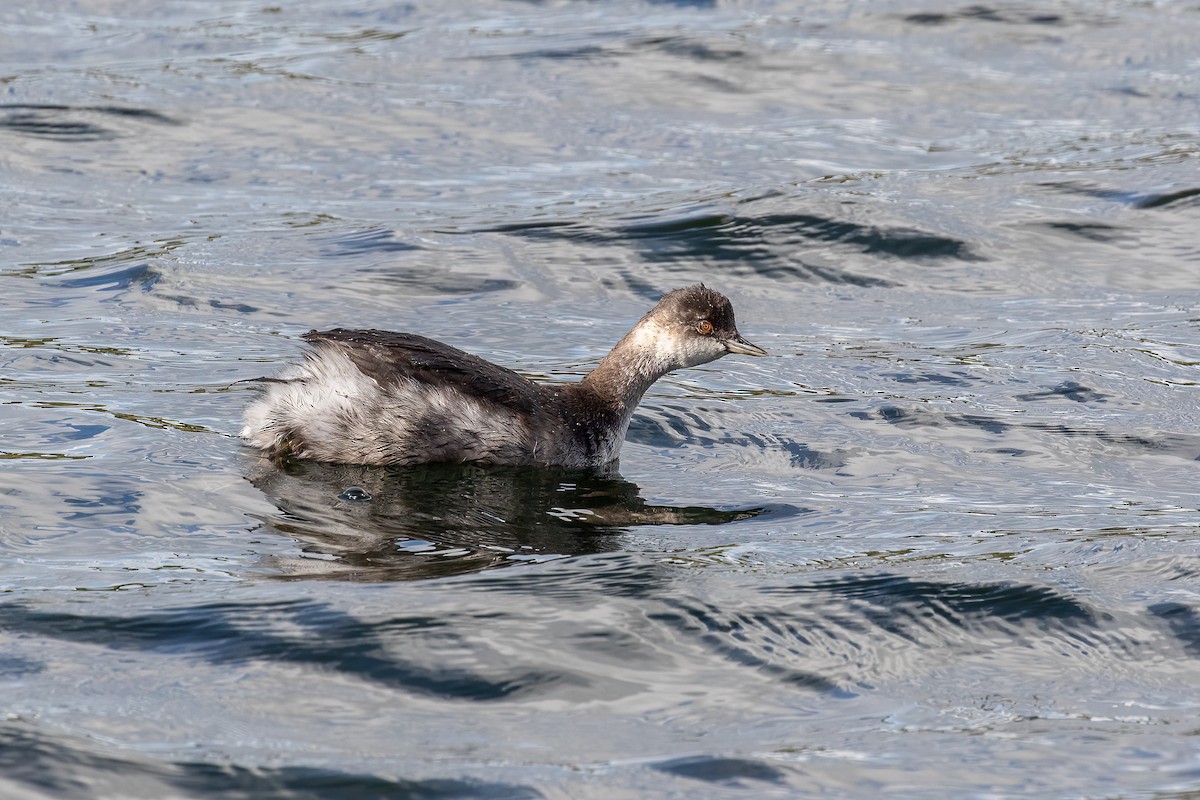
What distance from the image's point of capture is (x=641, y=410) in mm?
9070

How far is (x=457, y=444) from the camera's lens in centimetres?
781

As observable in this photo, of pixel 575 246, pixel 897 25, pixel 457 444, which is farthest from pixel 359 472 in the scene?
pixel 897 25

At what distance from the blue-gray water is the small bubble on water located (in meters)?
0.03

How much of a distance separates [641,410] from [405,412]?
1.76 m

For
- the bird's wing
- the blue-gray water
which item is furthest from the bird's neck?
the bird's wing

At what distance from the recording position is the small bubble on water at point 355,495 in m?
7.31

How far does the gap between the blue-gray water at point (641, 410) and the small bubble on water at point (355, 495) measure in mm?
29

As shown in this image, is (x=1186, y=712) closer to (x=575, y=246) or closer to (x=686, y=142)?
(x=575, y=246)

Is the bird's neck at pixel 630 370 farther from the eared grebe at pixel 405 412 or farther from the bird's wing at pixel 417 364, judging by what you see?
the bird's wing at pixel 417 364

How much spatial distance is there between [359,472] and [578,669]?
2.33m

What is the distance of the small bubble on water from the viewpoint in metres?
7.31

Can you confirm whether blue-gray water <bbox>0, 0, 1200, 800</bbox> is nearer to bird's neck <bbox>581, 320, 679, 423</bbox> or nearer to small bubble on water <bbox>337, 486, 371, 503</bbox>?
small bubble on water <bbox>337, 486, 371, 503</bbox>

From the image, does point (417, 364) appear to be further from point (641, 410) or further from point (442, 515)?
point (641, 410)

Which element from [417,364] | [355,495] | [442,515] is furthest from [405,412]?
[442,515]
